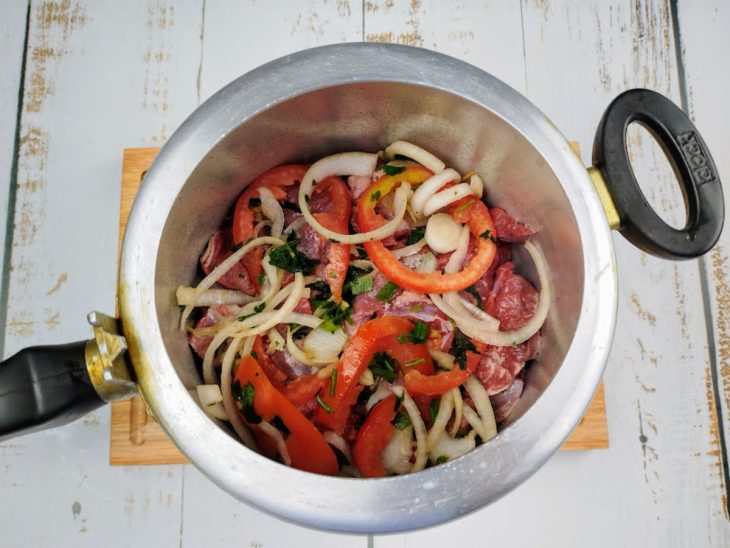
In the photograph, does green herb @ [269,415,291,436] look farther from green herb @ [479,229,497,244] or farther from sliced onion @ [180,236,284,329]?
green herb @ [479,229,497,244]

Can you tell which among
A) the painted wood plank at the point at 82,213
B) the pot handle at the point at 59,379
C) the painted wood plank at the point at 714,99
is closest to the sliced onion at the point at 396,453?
the pot handle at the point at 59,379

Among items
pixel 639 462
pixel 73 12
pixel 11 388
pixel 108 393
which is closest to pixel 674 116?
pixel 639 462

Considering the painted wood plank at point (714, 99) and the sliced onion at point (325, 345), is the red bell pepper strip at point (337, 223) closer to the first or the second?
the sliced onion at point (325, 345)

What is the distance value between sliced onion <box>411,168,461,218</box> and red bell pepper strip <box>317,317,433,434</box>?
21 cm

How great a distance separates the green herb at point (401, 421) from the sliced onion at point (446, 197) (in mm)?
363

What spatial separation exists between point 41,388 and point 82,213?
0.77 metres

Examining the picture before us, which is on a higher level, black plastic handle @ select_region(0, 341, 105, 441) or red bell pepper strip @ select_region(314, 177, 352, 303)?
red bell pepper strip @ select_region(314, 177, 352, 303)

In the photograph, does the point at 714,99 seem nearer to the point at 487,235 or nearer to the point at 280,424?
the point at 487,235

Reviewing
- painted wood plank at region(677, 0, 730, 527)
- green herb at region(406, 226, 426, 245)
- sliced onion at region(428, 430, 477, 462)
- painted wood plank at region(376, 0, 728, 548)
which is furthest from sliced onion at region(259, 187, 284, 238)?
painted wood plank at region(677, 0, 730, 527)

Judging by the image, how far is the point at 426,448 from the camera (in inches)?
43.3

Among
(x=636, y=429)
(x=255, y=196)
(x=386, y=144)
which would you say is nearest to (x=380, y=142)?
(x=386, y=144)

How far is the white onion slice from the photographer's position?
115cm

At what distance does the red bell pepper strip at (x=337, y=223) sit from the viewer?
114 centimetres

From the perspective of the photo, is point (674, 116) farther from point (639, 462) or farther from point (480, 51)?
point (639, 462)
